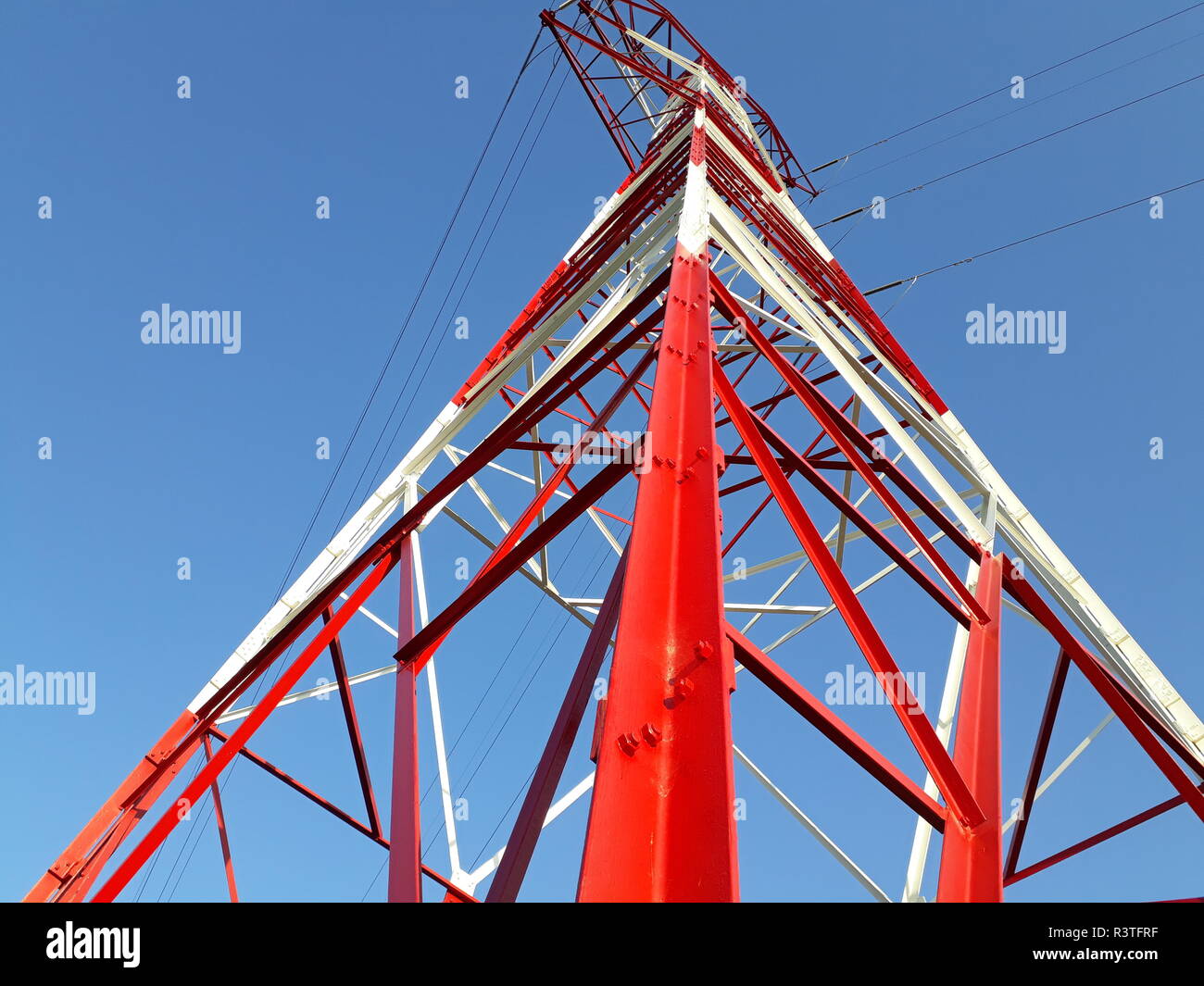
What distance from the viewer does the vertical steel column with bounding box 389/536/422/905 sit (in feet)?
16.9

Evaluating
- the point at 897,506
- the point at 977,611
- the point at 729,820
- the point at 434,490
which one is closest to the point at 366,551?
the point at 434,490

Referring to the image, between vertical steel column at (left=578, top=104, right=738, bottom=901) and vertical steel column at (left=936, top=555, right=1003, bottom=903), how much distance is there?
1.51 m

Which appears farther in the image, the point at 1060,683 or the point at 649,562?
the point at 1060,683

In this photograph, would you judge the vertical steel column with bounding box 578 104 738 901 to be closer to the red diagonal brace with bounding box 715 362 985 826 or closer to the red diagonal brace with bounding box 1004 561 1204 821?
the red diagonal brace with bounding box 715 362 985 826

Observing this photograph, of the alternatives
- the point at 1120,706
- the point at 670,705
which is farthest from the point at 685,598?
the point at 1120,706

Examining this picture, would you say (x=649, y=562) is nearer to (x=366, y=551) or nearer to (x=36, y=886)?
(x=366, y=551)

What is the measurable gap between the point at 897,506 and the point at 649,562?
3067 mm

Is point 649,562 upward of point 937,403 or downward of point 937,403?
downward
